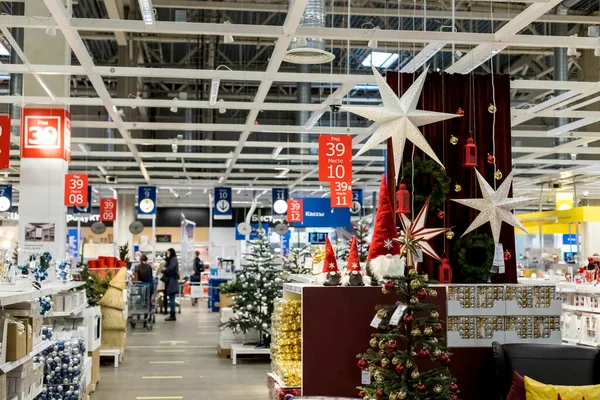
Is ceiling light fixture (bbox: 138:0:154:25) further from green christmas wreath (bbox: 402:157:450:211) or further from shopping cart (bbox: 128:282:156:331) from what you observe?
shopping cart (bbox: 128:282:156:331)

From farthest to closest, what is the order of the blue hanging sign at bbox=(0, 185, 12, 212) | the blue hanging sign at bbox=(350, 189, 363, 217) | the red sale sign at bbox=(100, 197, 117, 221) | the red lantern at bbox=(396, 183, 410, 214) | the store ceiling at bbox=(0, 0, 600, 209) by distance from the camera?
the blue hanging sign at bbox=(350, 189, 363, 217), the red sale sign at bbox=(100, 197, 117, 221), the blue hanging sign at bbox=(0, 185, 12, 212), the store ceiling at bbox=(0, 0, 600, 209), the red lantern at bbox=(396, 183, 410, 214)

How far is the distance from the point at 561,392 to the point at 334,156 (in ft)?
26.2

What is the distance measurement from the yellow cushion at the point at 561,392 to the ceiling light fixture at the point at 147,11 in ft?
16.1

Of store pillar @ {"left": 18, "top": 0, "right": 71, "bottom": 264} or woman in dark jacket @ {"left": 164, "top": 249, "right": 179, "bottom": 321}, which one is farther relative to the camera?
woman in dark jacket @ {"left": 164, "top": 249, "right": 179, "bottom": 321}

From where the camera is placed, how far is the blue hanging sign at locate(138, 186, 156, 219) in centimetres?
2411

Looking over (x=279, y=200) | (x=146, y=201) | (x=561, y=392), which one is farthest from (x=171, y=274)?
(x=561, y=392)

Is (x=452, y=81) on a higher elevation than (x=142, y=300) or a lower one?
higher

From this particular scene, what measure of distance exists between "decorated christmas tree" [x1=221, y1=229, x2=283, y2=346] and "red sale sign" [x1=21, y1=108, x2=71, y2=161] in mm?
3385

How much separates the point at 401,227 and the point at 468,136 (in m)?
1.05

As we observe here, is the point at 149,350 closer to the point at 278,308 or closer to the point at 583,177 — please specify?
the point at 278,308

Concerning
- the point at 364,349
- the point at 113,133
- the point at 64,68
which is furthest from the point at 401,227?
the point at 113,133

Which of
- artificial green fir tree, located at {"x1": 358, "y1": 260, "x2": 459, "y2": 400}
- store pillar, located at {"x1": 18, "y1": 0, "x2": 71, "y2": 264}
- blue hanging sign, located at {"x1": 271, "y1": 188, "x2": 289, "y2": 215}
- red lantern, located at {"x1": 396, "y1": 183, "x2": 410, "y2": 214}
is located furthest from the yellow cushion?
blue hanging sign, located at {"x1": 271, "y1": 188, "x2": 289, "y2": 215}

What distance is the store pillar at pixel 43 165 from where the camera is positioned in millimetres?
10469

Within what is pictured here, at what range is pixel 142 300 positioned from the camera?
16656mm
